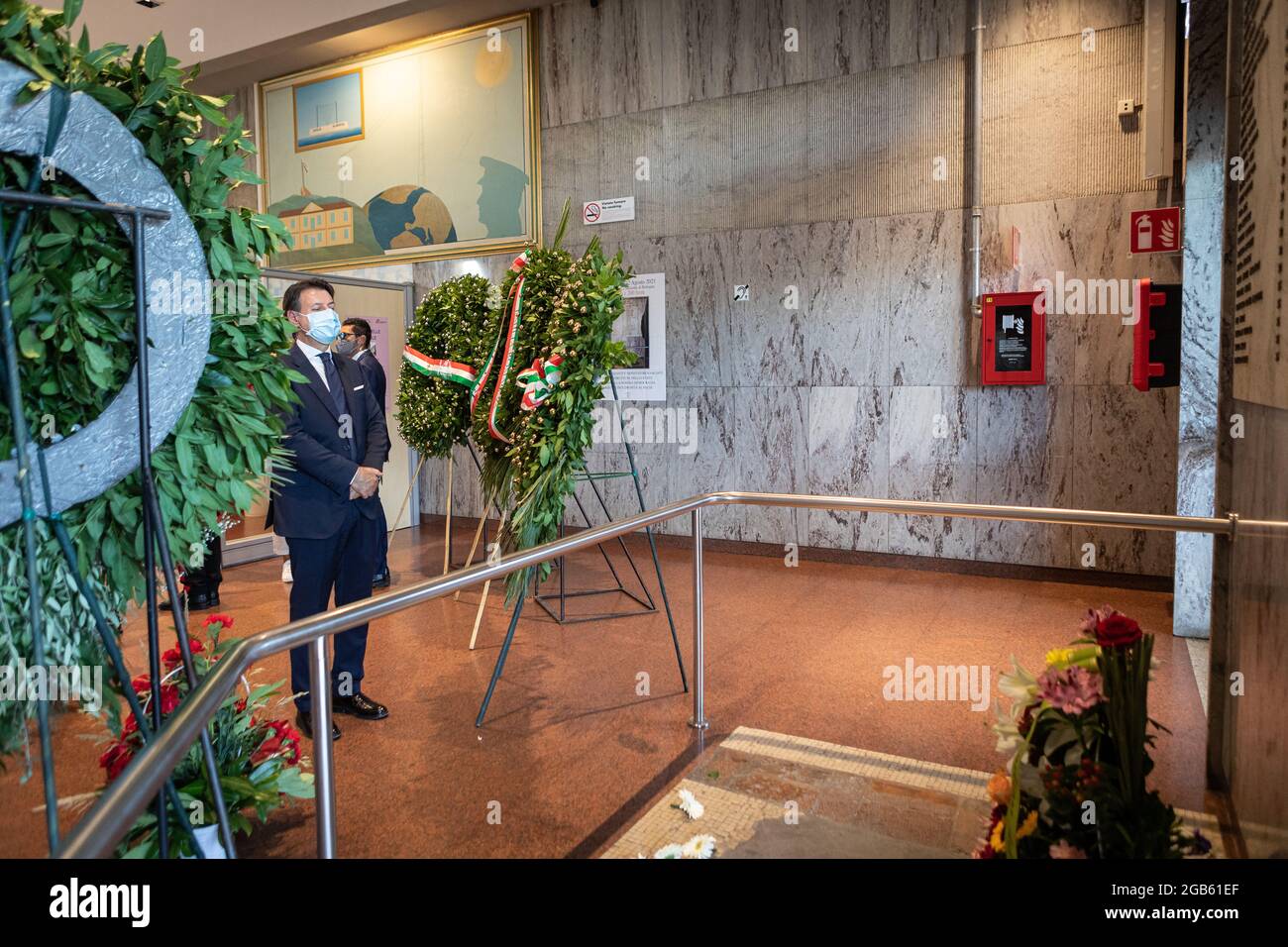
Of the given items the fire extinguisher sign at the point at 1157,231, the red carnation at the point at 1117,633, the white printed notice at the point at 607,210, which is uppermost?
the white printed notice at the point at 607,210

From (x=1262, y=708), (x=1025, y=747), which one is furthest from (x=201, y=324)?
(x=1262, y=708)

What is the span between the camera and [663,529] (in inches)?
290

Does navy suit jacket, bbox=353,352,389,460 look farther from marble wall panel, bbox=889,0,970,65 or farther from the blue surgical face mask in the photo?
marble wall panel, bbox=889,0,970,65

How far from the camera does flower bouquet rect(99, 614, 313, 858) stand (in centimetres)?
233

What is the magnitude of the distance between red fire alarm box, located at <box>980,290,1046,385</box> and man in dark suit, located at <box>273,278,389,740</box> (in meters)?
3.94

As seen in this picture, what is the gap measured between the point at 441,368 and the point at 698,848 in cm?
327

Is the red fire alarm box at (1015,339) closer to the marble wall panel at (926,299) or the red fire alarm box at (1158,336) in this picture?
the marble wall panel at (926,299)

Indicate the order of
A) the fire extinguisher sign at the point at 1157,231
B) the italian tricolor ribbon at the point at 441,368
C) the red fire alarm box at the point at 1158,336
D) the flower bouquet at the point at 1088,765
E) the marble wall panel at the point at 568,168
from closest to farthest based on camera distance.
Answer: the flower bouquet at the point at 1088,765, the red fire alarm box at the point at 1158,336, the italian tricolor ribbon at the point at 441,368, the fire extinguisher sign at the point at 1157,231, the marble wall panel at the point at 568,168

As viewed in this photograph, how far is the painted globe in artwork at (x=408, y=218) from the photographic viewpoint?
8.25m

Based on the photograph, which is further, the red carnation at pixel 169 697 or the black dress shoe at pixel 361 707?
the black dress shoe at pixel 361 707

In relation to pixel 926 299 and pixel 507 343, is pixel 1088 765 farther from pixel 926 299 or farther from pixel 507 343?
pixel 926 299

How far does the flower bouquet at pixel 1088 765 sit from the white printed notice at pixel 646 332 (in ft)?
17.6

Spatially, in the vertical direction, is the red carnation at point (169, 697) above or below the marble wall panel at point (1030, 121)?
below

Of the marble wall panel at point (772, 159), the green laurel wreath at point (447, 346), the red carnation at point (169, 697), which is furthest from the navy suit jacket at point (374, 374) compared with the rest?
the red carnation at point (169, 697)
